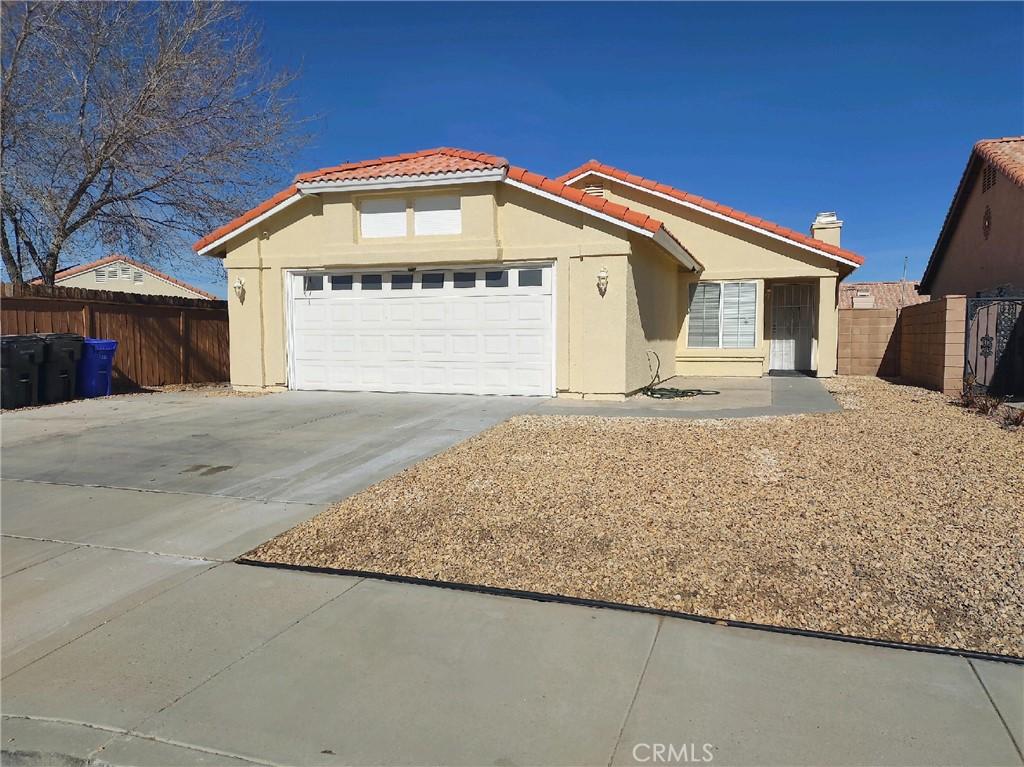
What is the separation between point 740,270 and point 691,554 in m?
13.3

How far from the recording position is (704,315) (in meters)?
17.2

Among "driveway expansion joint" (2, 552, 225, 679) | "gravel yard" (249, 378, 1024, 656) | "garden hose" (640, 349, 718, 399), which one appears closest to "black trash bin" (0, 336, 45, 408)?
"gravel yard" (249, 378, 1024, 656)

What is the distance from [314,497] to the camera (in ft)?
21.1

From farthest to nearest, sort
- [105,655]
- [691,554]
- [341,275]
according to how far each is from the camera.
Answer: [341,275] < [691,554] < [105,655]

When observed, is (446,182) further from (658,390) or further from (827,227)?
(827,227)

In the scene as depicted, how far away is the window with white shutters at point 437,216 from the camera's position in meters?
12.5

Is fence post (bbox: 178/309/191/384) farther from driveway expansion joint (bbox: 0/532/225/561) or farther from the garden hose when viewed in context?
driveway expansion joint (bbox: 0/532/225/561)

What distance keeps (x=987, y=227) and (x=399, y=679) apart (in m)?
19.4

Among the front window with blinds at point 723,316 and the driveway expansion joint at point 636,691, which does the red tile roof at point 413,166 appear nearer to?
the front window with blinds at point 723,316

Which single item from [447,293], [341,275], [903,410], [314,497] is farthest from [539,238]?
[314,497]

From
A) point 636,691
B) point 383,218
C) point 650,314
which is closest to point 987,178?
point 650,314

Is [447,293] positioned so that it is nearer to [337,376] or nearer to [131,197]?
[337,376]

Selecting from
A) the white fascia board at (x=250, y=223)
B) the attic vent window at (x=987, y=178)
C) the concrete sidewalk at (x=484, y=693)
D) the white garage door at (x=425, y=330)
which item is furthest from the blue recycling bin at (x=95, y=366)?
the attic vent window at (x=987, y=178)

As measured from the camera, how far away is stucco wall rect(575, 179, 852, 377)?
16578 millimetres
